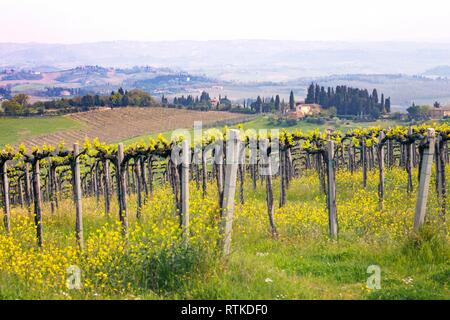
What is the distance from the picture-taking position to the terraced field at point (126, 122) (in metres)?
77.0

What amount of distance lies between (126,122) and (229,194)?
271ft

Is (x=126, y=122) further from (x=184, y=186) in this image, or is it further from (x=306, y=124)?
(x=184, y=186)

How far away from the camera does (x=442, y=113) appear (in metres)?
105

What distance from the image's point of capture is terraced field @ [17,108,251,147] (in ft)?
253

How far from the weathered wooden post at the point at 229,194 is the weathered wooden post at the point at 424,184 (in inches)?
155

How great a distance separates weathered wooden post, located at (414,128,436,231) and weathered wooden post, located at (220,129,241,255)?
394 centimetres

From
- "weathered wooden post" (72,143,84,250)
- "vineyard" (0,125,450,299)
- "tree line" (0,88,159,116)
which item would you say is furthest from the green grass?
"vineyard" (0,125,450,299)

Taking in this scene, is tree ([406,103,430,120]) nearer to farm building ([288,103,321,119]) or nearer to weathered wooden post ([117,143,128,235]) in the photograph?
farm building ([288,103,321,119])

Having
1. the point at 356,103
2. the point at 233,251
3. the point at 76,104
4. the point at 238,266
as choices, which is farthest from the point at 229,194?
the point at 356,103

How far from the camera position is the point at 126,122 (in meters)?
91.3

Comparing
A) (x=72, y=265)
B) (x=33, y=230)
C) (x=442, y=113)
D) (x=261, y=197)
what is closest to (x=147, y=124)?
(x=442, y=113)

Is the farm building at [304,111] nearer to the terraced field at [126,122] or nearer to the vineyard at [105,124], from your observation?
the vineyard at [105,124]
